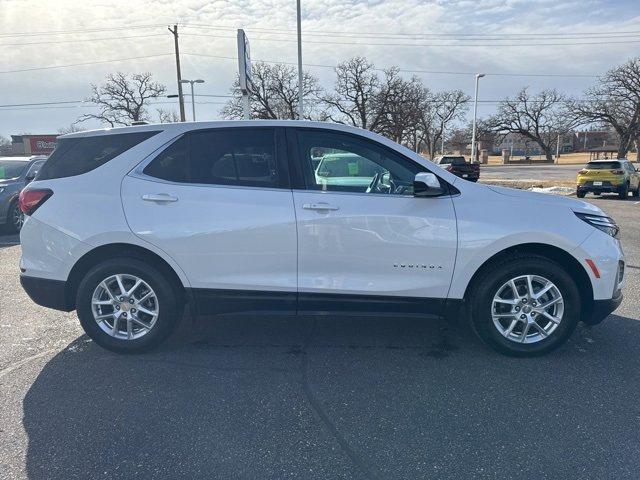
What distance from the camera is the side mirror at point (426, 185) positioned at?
10.8 feet

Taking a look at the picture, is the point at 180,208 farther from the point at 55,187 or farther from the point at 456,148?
the point at 456,148

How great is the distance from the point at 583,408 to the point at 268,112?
48.3 m

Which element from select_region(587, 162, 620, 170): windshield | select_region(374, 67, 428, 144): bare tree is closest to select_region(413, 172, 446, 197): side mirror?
select_region(587, 162, 620, 170): windshield

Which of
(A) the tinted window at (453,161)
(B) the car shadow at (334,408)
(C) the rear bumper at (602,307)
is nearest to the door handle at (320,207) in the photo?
(B) the car shadow at (334,408)

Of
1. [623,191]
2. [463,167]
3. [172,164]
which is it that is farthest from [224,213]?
[463,167]

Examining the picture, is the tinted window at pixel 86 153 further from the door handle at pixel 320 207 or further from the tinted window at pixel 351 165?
the door handle at pixel 320 207

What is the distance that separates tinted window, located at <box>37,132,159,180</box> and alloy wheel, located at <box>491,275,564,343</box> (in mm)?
3165

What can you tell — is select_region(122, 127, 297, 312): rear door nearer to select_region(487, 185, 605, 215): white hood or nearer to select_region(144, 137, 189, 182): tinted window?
select_region(144, 137, 189, 182): tinted window

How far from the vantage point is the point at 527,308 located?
3.55m

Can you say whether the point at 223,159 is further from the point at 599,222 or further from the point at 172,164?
the point at 599,222

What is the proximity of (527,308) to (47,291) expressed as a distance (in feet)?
12.7

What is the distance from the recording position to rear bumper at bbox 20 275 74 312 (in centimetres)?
364

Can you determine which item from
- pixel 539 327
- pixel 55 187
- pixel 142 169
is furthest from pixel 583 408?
pixel 55 187

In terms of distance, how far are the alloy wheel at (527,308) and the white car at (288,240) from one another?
0.04 feet
